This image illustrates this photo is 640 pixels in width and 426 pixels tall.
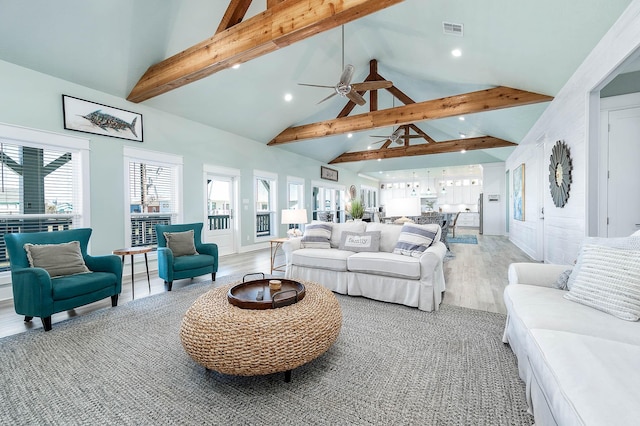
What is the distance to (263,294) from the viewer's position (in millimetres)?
1993

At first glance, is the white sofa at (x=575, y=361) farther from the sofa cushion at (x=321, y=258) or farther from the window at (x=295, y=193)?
the window at (x=295, y=193)

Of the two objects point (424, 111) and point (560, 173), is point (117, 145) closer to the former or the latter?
point (424, 111)

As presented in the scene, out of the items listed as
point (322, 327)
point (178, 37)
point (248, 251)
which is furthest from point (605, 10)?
point (248, 251)

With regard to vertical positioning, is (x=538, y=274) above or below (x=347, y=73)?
below

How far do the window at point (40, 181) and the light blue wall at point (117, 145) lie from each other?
13 cm

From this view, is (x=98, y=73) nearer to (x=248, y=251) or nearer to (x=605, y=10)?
Result: (x=248, y=251)

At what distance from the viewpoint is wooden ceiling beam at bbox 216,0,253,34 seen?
3.31m

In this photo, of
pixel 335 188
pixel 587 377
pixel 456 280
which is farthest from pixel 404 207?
pixel 335 188

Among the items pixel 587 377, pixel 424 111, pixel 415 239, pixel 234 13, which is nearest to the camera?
pixel 587 377

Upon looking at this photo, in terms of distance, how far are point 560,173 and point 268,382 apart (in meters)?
4.73

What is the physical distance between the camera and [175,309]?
2.94 metres

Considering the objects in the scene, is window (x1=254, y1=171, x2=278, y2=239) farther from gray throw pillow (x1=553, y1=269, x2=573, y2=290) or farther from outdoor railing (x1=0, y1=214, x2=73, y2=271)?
gray throw pillow (x1=553, y1=269, x2=573, y2=290)

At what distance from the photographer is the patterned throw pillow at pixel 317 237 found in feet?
13.0

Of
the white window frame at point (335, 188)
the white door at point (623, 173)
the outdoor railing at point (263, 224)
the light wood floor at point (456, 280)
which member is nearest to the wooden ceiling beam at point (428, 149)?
the white window frame at point (335, 188)
